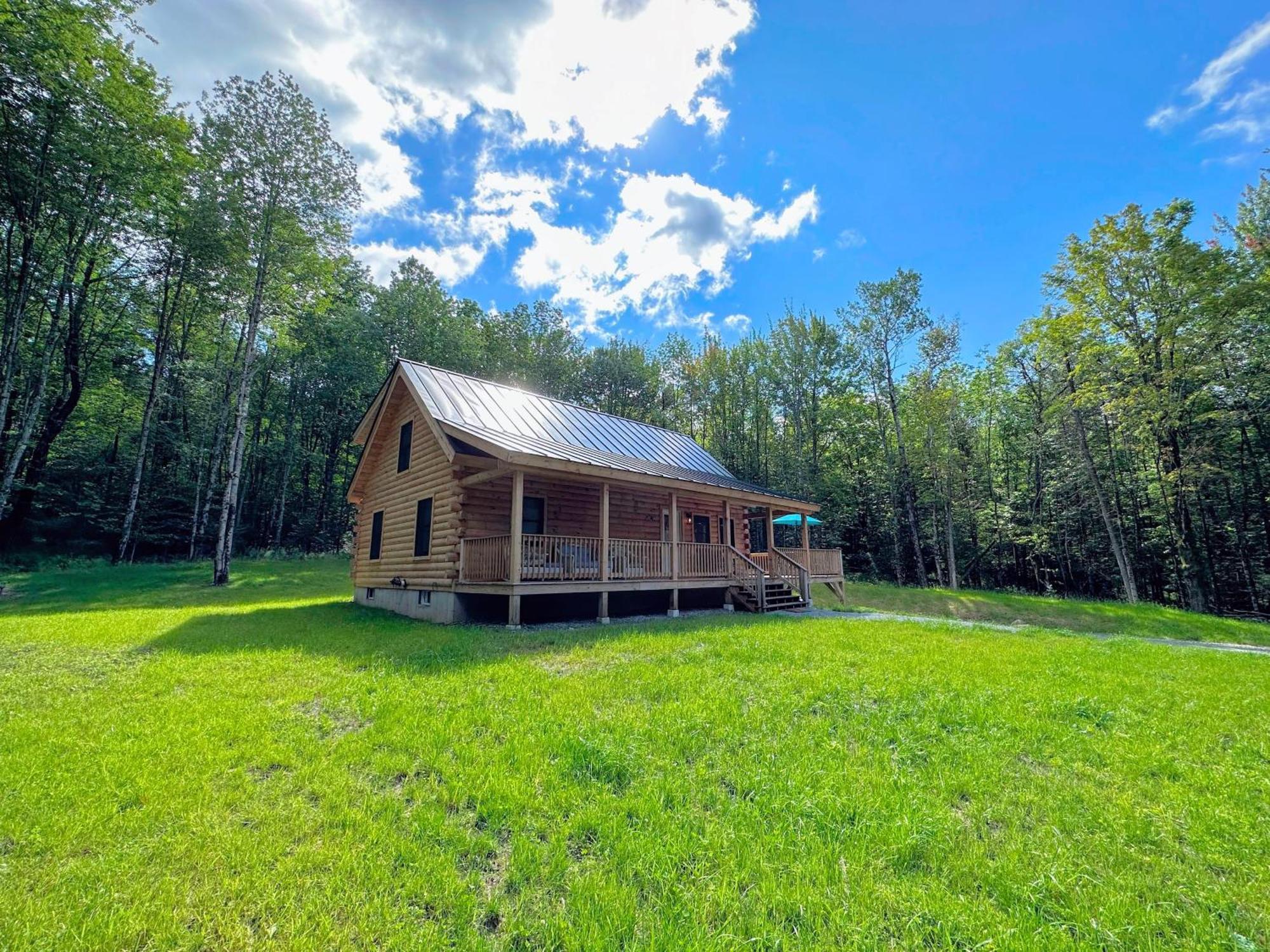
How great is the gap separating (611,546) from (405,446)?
22.4 feet

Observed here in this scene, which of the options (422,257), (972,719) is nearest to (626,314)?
(422,257)

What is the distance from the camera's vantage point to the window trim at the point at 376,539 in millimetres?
14984

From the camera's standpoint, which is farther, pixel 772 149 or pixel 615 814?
pixel 772 149

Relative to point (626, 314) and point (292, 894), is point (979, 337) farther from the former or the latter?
point (292, 894)

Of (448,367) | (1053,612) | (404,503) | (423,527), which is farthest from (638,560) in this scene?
(448,367)

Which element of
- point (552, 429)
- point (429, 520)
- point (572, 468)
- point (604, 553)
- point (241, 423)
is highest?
point (241, 423)

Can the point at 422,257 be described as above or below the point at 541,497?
above

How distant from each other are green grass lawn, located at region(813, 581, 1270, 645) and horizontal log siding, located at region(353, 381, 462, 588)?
1323 centimetres

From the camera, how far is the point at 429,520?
501 inches

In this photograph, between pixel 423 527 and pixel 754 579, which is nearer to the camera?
pixel 423 527

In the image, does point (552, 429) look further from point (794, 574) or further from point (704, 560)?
point (794, 574)

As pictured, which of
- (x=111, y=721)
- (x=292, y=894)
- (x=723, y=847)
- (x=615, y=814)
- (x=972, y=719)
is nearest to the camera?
(x=292, y=894)

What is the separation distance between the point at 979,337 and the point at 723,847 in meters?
31.5

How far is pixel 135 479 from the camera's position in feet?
67.3
